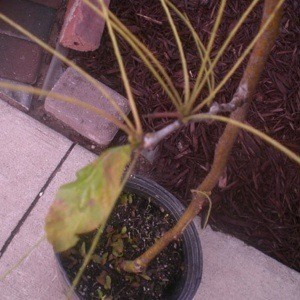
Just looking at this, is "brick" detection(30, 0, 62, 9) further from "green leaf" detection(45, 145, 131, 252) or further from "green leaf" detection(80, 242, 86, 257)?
"green leaf" detection(45, 145, 131, 252)

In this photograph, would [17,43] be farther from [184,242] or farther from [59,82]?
[184,242]

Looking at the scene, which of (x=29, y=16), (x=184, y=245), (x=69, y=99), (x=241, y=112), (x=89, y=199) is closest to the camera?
(x=69, y=99)

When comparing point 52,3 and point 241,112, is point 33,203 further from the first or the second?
point 241,112

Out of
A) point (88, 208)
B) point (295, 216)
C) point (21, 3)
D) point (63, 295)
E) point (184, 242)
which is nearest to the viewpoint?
point (88, 208)

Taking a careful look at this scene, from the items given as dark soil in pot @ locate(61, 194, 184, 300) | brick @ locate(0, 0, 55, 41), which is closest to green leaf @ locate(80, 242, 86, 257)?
dark soil in pot @ locate(61, 194, 184, 300)

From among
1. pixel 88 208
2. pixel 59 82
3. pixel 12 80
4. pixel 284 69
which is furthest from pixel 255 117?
pixel 88 208

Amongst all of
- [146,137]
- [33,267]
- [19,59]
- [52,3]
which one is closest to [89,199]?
[146,137]
